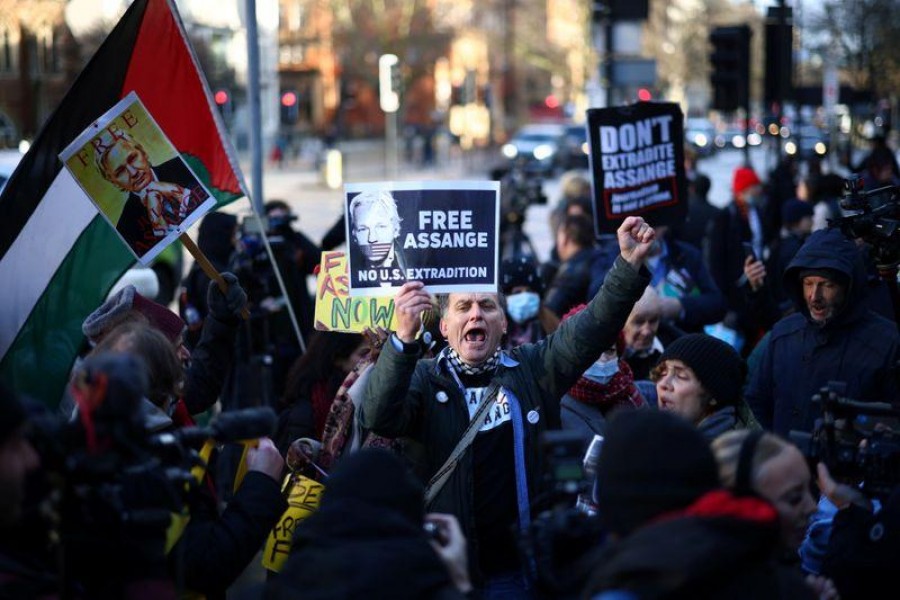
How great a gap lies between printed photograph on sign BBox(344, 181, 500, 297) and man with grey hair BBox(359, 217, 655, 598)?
0.16 metres

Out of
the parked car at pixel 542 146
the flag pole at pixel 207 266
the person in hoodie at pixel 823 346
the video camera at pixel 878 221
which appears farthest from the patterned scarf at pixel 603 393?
the parked car at pixel 542 146

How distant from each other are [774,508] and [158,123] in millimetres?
3589

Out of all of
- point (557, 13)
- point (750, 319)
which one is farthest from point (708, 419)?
point (557, 13)

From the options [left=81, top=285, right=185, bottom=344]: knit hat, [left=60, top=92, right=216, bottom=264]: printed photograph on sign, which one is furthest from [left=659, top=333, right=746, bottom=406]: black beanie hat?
[left=60, top=92, right=216, bottom=264]: printed photograph on sign

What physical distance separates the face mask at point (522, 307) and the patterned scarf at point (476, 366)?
3.03 m

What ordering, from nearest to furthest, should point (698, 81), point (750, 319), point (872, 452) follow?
1. point (872, 452)
2. point (750, 319)
3. point (698, 81)

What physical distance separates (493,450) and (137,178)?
1962 millimetres

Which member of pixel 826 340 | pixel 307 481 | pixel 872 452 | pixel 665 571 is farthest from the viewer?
pixel 826 340

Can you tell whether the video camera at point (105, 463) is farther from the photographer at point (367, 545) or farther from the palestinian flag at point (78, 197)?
the palestinian flag at point (78, 197)

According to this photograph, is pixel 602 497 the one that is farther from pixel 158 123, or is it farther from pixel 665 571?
pixel 158 123

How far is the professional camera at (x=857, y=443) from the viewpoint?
3.77m

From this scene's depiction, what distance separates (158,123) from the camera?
5.95 metres

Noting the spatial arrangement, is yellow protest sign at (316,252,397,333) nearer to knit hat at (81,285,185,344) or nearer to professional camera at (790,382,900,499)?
knit hat at (81,285,185,344)

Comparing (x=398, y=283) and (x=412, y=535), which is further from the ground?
(x=398, y=283)
